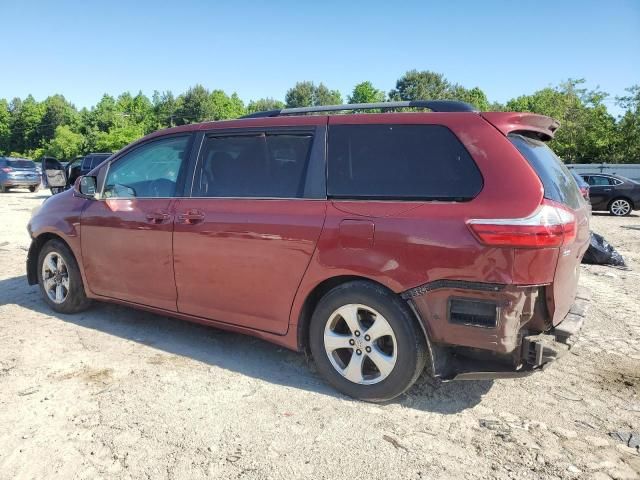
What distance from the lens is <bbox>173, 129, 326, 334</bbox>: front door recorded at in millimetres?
3359

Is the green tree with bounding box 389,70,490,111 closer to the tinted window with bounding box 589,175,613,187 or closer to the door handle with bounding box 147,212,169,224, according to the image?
the tinted window with bounding box 589,175,613,187

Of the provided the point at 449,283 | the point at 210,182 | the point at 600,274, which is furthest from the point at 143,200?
the point at 600,274

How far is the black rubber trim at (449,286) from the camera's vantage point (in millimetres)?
2699

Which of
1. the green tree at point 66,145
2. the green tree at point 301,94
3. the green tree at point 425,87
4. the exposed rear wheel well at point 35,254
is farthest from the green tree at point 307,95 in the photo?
the exposed rear wheel well at point 35,254

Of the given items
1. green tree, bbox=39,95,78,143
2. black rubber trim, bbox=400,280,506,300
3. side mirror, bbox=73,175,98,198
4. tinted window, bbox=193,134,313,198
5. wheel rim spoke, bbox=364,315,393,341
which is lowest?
wheel rim spoke, bbox=364,315,393,341

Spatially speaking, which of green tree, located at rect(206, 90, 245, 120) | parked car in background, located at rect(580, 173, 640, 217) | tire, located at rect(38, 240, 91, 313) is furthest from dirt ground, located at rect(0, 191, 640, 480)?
green tree, located at rect(206, 90, 245, 120)

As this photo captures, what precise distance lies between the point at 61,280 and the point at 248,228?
253 cm

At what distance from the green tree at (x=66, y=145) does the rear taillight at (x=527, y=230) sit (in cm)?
7445

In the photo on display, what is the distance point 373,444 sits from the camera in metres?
2.72

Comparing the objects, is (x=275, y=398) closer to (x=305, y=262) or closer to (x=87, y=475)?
(x=305, y=262)

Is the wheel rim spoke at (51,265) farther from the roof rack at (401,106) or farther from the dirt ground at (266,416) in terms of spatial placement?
the roof rack at (401,106)

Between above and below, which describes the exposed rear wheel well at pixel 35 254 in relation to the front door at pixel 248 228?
below

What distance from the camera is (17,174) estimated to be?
23375 mm

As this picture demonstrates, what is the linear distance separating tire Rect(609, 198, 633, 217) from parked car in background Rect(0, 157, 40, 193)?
25.0 metres
